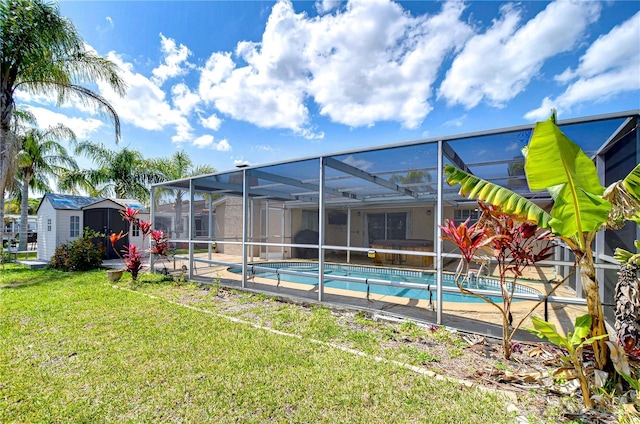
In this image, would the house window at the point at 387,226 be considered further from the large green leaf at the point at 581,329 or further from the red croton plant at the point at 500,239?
the large green leaf at the point at 581,329

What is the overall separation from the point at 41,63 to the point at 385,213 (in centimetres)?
1475

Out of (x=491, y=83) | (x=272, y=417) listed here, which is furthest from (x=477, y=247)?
(x=491, y=83)

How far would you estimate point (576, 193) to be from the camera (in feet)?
7.93

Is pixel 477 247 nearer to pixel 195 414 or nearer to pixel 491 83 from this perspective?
pixel 195 414

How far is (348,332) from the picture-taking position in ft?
14.6

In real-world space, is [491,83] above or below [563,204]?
above

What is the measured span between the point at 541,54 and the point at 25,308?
1407 centimetres

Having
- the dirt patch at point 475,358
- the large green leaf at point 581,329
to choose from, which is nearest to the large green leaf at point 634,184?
the large green leaf at point 581,329

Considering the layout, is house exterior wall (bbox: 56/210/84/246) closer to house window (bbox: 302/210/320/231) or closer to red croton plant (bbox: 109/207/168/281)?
red croton plant (bbox: 109/207/168/281)

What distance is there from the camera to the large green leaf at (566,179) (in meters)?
2.35

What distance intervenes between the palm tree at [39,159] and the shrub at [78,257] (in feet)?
19.0

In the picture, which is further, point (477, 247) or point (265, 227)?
point (265, 227)

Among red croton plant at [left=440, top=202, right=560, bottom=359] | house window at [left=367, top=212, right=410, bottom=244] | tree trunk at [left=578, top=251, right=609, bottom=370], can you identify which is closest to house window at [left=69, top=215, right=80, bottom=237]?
house window at [left=367, top=212, right=410, bottom=244]

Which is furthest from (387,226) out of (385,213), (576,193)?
(576,193)
